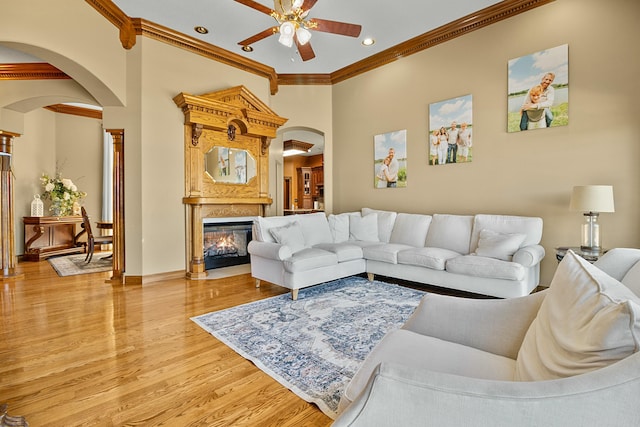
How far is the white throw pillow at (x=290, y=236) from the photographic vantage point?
383 centimetres

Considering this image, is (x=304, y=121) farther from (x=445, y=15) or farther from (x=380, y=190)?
(x=445, y=15)

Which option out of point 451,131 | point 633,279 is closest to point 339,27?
point 451,131

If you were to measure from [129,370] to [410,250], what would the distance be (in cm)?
303

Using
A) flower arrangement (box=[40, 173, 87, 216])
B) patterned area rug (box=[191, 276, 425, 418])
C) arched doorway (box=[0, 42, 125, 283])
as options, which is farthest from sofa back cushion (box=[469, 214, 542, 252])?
flower arrangement (box=[40, 173, 87, 216])

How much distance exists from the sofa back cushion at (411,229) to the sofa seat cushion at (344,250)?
2.16ft

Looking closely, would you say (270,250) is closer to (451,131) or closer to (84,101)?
(451,131)

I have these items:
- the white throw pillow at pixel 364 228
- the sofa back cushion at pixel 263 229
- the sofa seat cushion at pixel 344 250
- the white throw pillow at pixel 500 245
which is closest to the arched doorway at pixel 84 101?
the sofa back cushion at pixel 263 229

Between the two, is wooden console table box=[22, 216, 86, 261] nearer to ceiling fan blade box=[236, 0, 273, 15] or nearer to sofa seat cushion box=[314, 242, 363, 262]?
sofa seat cushion box=[314, 242, 363, 262]

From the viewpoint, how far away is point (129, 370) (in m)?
2.08

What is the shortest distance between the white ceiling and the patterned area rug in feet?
11.3

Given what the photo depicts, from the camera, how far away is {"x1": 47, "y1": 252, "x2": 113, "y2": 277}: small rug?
5074 mm

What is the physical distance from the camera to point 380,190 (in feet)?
17.6

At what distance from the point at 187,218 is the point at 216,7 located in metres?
2.79

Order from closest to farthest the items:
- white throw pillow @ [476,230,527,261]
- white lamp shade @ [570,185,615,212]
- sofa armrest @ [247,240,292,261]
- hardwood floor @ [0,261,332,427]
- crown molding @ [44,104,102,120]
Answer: hardwood floor @ [0,261,332,427]
white lamp shade @ [570,185,615,212]
white throw pillow @ [476,230,527,261]
sofa armrest @ [247,240,292,261]
crown molding @ [44,104,102,120]
